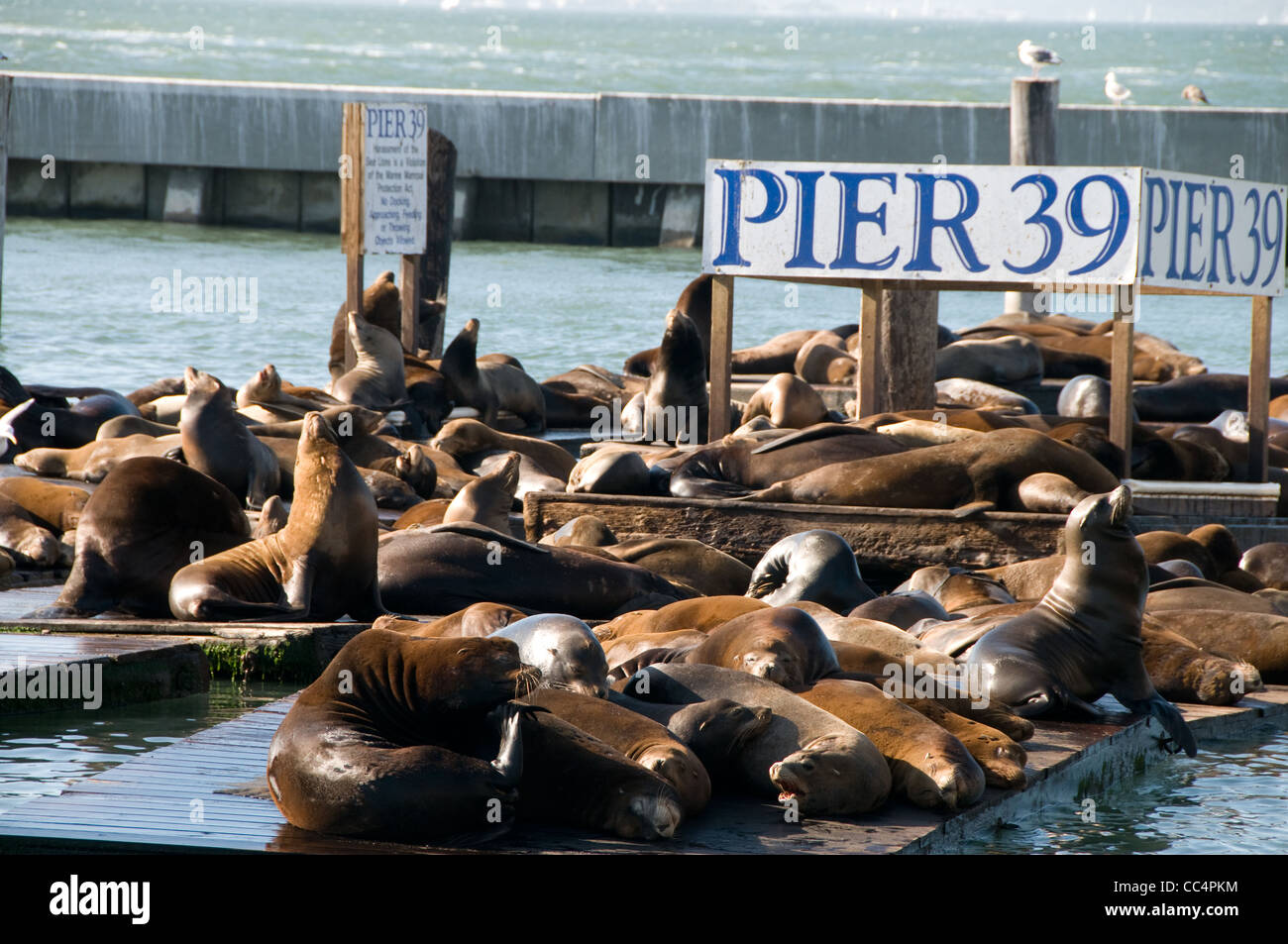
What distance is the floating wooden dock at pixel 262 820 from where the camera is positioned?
3.85 meters

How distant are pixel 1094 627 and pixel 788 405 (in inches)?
188

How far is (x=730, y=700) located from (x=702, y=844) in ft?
1.88

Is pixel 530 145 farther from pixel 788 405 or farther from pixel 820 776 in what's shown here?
pixel 820 776

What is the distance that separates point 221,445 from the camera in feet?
28.1

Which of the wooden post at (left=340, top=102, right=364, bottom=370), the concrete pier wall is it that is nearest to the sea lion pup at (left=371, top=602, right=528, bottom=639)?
the wooden post at (left=340, top=102, right=364, bottom=370)

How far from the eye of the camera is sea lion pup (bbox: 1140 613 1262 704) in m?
5.91

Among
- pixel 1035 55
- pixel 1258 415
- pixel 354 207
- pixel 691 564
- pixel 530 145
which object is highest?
pixel 1035 55

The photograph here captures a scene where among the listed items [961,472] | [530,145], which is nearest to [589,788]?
[961,472]

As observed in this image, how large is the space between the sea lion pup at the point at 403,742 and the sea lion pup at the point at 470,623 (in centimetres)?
131

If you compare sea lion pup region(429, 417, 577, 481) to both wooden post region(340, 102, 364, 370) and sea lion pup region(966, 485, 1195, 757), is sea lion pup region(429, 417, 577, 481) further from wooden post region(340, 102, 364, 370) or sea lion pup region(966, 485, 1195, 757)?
sea lion pup region(966, 485, 1195, 757)

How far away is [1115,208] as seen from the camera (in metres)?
8.39
